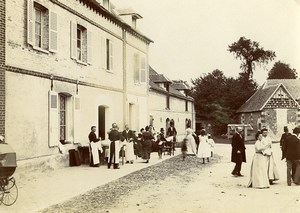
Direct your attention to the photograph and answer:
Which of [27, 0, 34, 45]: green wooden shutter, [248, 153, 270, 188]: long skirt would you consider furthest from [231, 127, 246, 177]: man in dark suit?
[27, 0, 34, 45]: green wooden shutter

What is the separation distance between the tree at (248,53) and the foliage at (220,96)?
24 cm

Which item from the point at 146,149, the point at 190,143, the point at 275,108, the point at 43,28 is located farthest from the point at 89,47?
the point at 275,108

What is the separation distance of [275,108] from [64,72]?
38.1ft

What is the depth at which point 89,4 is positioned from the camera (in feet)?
43.7

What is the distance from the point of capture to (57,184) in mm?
8812

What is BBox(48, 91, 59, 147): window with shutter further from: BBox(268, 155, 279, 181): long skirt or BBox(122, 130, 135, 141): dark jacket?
BBox(268, 155, 279, 181): long skirt

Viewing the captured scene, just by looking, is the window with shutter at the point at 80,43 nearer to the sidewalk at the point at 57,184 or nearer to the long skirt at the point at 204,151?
the sidewalk at the point at 57,184

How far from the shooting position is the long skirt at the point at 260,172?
8.95 meters

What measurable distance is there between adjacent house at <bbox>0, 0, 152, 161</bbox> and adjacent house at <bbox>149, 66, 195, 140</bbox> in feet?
16.9

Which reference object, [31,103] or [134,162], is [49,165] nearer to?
[31,103]

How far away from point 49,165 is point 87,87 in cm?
340

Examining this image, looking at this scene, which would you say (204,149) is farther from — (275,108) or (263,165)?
(275,108)

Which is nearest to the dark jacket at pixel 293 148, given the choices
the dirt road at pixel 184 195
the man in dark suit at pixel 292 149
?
the man in dark suit at pixel 292 149

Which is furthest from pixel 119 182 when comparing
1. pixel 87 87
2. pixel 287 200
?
pixel 87 87
